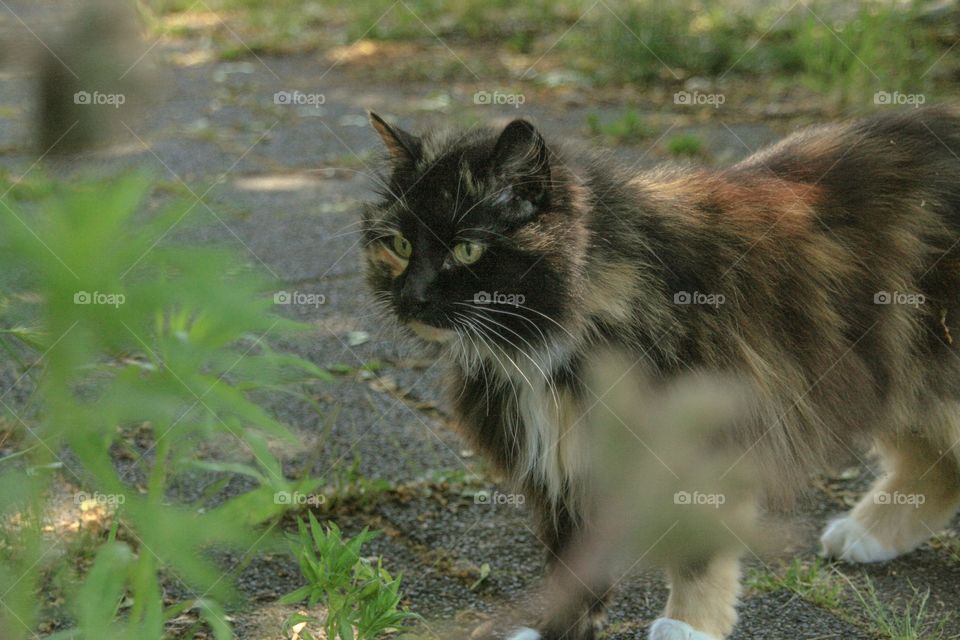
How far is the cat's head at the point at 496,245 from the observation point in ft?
8.54

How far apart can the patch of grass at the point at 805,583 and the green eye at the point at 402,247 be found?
1.40m

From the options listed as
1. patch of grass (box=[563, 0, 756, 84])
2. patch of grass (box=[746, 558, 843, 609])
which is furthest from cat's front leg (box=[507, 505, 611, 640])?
patch of grass (box=[563, 0, 756, 84])

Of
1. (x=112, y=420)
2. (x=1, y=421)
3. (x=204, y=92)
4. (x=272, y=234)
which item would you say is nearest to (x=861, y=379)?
(x=112, y=420)

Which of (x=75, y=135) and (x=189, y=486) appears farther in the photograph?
(x=75, y=135)

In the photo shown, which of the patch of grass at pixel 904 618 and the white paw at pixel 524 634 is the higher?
the patch of grass at pixel 904 618

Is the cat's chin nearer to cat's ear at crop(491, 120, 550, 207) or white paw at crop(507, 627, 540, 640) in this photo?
cat's ear at crop(491, 120, 550, 207)

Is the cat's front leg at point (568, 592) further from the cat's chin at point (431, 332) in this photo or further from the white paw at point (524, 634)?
the cat's chin at point (431, 332)

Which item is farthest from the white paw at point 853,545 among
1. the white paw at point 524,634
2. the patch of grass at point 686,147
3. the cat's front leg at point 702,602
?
the patch of grass at point 686,147

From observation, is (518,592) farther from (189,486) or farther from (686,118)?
(686,118)

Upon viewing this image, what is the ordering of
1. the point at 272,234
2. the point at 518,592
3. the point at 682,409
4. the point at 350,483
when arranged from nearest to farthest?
1. the point at 682,409
2. the point at 518,592
3. the point at 350,483
4. the point at 272,234

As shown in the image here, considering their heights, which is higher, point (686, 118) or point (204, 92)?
point (686, 118)

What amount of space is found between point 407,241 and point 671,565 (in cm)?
110

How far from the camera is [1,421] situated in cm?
350

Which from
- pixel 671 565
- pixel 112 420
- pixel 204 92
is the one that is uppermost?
pixel 112 420
